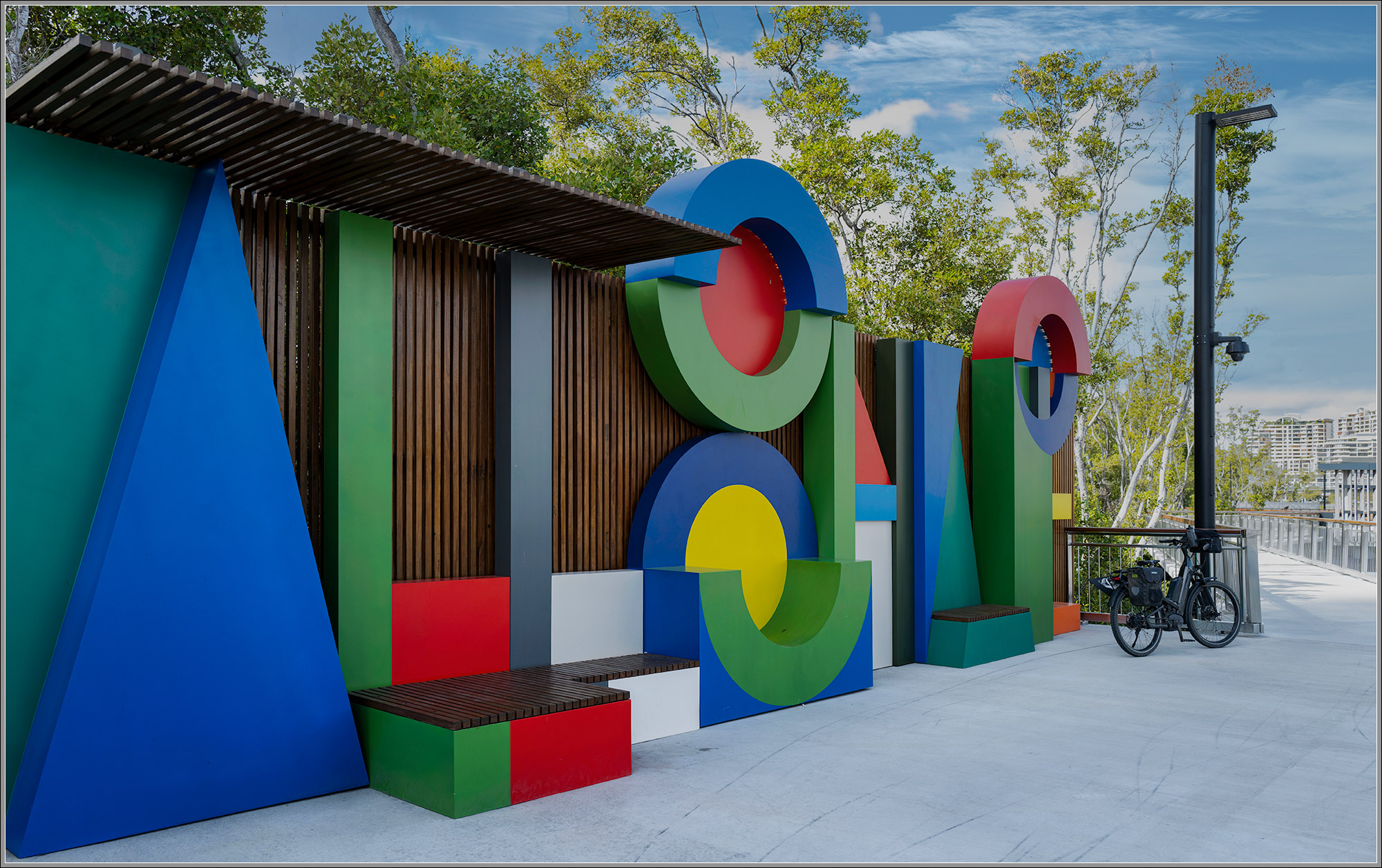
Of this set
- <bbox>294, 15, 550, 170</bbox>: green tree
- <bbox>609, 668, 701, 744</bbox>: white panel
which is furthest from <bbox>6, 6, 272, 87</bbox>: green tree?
<bbox>609, 668, 701, 744</bbox>: white panel

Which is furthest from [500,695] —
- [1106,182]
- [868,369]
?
[1106,182]

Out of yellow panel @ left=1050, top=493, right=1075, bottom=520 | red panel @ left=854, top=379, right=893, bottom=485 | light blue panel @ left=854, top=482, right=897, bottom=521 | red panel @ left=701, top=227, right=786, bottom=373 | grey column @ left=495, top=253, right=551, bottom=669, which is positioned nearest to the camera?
grey column @ left=495, top=253, right=551, bottom=669

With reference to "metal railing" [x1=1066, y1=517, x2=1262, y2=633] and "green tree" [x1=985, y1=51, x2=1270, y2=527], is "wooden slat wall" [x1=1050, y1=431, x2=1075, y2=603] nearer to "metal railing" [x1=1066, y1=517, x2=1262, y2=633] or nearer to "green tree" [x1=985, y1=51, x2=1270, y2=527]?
"metal railing" [x1=1066, y1=517, x2=1262, y2=633]

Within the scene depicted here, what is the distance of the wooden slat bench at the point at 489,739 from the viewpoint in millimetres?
4887

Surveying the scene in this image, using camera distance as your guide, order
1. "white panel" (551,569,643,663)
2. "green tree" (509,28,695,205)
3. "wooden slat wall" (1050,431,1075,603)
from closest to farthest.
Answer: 1. "white panel" (551,569,643,663)
2. "wooden slat wall" (1050,431,1075,603)
3. "green tree" (509,28,695,205)

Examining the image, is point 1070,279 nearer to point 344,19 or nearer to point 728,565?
point 344,19

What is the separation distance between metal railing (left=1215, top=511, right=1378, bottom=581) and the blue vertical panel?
448 cm

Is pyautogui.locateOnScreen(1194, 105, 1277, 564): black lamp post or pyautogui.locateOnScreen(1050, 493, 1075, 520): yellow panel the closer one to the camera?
pyautogui.locateOnScreen(1194, 105, 1277, 564): black lamp post

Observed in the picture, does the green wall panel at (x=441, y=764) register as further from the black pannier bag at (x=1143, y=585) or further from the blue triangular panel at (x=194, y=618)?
the black pannier bag at (x=1143, y=585)

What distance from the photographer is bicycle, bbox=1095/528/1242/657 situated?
33.8ft

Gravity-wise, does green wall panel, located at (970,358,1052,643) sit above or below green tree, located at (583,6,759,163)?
below

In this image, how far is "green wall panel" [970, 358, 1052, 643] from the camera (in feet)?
36.2

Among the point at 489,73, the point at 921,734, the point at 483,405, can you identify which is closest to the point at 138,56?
the point at 483,405

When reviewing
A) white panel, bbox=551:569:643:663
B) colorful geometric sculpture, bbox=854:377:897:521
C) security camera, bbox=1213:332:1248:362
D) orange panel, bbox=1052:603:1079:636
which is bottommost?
orange panel, bbox=1052:603:1079:636
